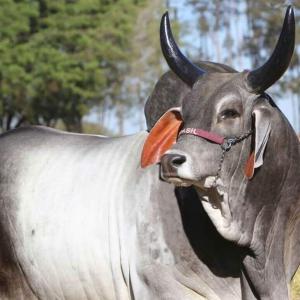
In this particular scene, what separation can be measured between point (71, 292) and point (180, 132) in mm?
1351

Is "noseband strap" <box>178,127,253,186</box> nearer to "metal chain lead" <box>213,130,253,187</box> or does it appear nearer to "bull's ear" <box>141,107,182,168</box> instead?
"metal chain lead" <box>213,130,253,187</box>

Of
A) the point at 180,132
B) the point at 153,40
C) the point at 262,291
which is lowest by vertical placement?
the point at 153,40

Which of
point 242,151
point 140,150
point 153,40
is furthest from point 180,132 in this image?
point 153,40

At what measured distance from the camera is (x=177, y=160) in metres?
3.83

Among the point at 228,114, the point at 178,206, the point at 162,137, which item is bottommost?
the point at 178,206

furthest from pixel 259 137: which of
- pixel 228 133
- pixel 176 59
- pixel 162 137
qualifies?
pixel 176 59

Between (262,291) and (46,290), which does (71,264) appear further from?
(262,291)

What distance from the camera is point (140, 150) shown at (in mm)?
4734

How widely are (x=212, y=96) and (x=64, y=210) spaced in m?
1.26

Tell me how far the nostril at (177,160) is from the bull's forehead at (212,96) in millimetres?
271

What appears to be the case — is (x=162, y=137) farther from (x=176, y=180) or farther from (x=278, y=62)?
(x=278, y=62)

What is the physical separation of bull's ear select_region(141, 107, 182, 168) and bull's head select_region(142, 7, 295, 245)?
0.43 feet

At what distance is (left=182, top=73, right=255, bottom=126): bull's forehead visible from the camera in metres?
4.06

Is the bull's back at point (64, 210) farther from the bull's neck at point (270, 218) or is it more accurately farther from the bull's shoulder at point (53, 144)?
the bull's neck at point (270, 218)
